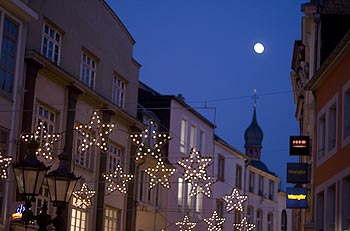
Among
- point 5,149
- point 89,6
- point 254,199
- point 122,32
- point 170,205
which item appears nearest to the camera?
point 5,149

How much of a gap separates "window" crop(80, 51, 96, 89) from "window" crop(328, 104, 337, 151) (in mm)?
11166

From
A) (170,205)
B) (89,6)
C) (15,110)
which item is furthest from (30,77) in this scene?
(170,205)

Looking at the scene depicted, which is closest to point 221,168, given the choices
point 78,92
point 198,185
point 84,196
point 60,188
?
point 198,185

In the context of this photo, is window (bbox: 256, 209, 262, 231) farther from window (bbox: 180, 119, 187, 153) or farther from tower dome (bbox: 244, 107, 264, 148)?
tower dome (bbox: 244, 107, 264, 148)

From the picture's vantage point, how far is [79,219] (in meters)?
35.1

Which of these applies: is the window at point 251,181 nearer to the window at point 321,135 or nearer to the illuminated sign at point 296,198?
the illuminated sign at point 296,198

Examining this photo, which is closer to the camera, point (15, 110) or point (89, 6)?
point (15, 110)

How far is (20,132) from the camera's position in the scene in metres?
28.5

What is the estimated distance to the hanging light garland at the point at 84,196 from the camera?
3278 cm

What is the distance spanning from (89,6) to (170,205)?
15303mm

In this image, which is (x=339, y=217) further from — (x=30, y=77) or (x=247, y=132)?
(x=247, y=132)

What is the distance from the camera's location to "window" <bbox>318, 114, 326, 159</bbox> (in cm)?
2921

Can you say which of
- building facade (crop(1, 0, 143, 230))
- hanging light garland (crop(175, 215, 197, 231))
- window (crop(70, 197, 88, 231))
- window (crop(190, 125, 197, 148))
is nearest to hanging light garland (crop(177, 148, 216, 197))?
building facade (crop(1, 0, 143, 230))

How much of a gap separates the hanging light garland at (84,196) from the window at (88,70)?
4322 millimetres
